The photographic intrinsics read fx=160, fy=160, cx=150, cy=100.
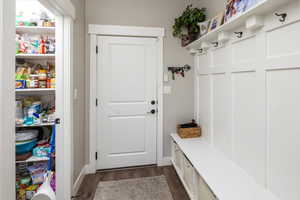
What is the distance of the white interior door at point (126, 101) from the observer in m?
2.46

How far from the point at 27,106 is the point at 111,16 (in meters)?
1.70

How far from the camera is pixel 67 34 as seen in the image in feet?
5.66

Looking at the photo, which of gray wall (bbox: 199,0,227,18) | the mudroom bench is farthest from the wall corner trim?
gray wall (bbox: 199,0,227,18)

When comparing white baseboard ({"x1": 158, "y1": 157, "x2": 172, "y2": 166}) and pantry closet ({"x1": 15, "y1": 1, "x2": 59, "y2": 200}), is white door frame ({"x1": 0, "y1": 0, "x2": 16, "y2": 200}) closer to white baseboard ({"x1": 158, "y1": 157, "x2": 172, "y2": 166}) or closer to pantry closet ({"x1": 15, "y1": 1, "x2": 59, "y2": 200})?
pantry closet ({"x1": 15, "y1": 1, "x2": 59, "y2": 200})

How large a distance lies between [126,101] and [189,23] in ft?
4.86

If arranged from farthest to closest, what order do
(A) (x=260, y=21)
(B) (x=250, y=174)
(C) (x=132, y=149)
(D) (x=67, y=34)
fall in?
(C) (x=132, y=149) → (D) (x=67, y=34) → (B) (x=250, y=174) → (A) (x=260, y=21)

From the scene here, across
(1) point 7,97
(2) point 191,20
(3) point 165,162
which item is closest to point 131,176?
(3) point 165,162

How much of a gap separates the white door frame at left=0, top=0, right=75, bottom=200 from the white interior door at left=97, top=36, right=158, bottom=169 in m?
0.70

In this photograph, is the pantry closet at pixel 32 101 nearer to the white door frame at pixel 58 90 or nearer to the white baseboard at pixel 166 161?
the white door frame at pixel 58 90

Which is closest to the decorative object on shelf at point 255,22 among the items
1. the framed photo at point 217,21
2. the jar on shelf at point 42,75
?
the framed photo at point 217,21

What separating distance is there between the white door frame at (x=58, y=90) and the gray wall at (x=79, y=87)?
196 millimetres

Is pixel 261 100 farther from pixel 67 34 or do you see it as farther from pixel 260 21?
pixel 67 34

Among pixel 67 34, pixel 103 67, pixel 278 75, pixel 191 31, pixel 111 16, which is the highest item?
pixel 111 16

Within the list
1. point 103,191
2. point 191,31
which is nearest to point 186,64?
point 191,31
